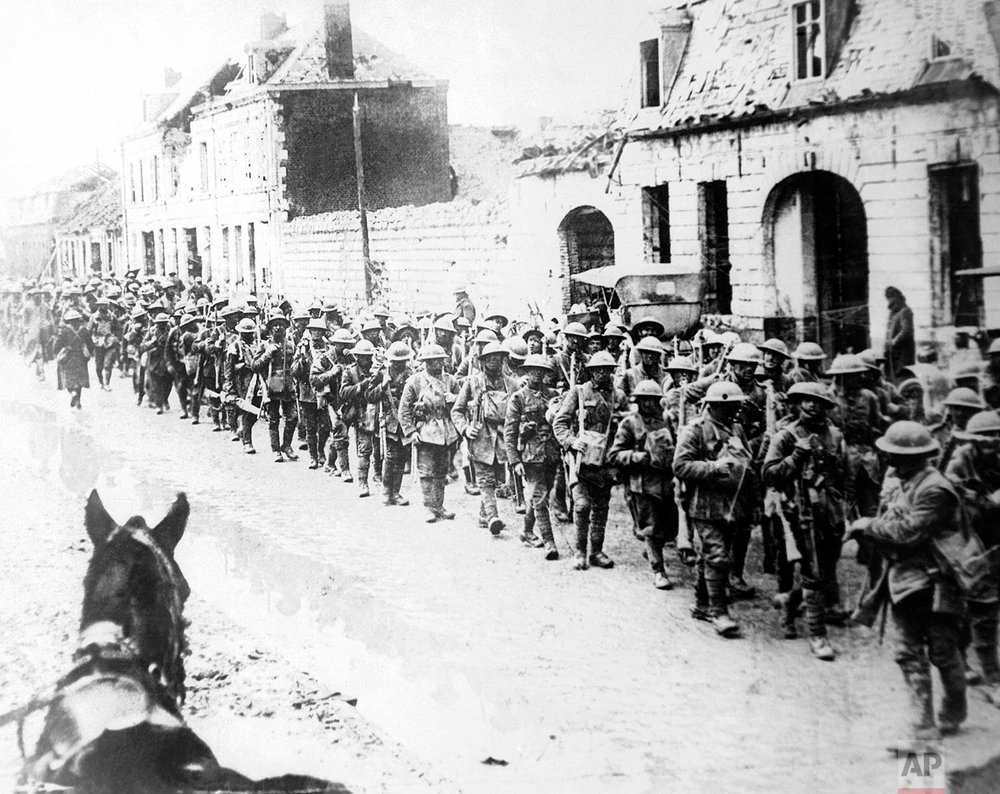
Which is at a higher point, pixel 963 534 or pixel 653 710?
pixel 963 534

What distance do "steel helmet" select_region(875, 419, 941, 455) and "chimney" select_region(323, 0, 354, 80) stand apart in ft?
15.7

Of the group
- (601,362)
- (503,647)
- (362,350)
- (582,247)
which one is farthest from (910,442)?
(582,247)

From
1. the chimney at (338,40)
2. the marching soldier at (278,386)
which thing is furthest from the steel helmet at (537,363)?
the marching soldier at (278,386)

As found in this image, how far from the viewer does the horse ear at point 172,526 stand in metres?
6.29

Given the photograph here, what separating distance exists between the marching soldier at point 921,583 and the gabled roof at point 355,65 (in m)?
4.58

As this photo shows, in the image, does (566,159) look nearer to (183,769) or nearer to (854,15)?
(854,15)

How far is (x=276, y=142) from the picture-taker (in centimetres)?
905

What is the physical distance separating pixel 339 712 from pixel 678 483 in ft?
10.3

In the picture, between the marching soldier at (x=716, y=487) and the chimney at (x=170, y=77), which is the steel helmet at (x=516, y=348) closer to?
the marching soldier at (x=716, y=487)

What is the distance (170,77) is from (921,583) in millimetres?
6124

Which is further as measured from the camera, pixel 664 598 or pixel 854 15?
pixel 664 598

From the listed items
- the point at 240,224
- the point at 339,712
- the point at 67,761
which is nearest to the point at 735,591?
the point at 339,712

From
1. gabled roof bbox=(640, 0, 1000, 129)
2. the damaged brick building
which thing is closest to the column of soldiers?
the damaged brick building

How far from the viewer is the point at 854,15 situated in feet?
22.1
